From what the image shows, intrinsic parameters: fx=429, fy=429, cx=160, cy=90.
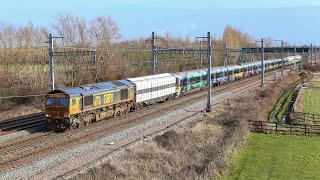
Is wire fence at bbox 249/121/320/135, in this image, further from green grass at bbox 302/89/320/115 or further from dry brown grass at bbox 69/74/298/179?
green grass at bbox 302/89/320/115

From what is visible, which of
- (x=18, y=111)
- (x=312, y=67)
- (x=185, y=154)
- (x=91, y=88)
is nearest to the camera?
(x=185, y=154)

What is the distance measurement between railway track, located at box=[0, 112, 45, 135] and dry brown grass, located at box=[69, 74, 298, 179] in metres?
10.5

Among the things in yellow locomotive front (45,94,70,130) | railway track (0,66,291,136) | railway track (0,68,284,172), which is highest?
yellow locomotive front (45,94,70,130)

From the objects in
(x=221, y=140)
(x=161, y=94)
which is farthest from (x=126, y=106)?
(x=221, y=140)

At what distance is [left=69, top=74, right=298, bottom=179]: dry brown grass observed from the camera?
2052 centimetres

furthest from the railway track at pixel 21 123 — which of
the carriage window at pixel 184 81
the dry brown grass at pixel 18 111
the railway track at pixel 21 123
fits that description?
the carriage window at pixel 184 81

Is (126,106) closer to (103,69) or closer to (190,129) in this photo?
(190,129)

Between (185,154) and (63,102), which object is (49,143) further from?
(185,154)

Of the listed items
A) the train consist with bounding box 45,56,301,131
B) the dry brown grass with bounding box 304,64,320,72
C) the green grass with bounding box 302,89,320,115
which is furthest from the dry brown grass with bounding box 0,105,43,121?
the dry brown grass with bounding box 304,64,320,72

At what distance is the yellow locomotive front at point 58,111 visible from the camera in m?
29.9

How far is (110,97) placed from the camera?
3566 cm

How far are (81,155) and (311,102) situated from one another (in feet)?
135

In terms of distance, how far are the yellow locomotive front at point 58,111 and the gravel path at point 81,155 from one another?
230 cm

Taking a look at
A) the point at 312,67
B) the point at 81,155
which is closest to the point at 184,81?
the point at 81,155
